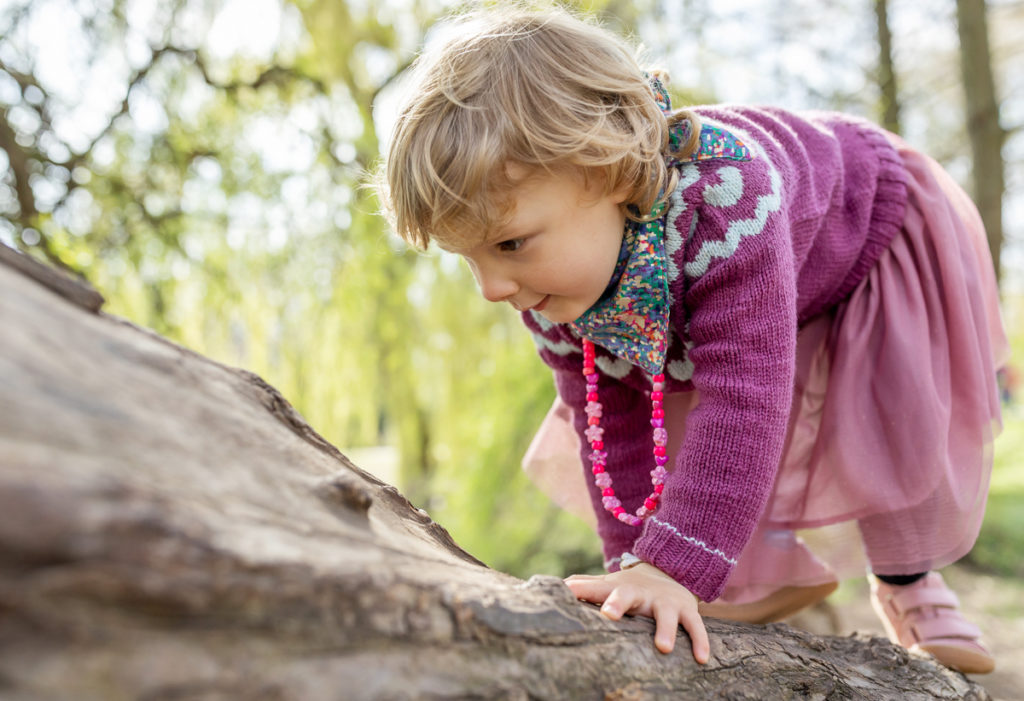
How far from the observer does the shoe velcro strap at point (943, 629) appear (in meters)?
1.59

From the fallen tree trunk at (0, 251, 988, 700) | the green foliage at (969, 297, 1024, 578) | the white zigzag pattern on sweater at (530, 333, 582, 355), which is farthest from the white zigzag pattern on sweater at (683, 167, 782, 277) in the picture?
the green foliage at (969, 297, 1024, 578)

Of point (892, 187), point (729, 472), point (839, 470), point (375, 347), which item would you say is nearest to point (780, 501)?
point (839, 470)

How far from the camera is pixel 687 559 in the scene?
125 centimetres

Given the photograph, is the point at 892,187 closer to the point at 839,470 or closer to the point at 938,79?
the point at 839,470

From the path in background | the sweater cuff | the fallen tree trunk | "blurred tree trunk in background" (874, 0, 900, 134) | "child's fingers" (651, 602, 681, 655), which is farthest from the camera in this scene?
"blurred tree trunk in background" (874, 0, 900, 134)

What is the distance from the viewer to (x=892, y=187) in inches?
67.0

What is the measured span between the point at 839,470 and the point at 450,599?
105cm

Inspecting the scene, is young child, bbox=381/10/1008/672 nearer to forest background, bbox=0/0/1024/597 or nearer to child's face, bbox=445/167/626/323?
child's face, bbox=445/167/626/323

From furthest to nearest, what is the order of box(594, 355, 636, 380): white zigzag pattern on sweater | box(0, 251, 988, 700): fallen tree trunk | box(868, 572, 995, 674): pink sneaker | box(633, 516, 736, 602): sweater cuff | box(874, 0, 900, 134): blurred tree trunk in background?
box(874, 0, 900, 134): blurred tree trunk in background, box(594, 355, 636, 380): white zigzag pattern on sweater, box(868, 572, 995, 674): pink sneaker, box(633, 516, 736, 602): sweater cuff, box(0, 251, 988, 700): fallen tree trunk

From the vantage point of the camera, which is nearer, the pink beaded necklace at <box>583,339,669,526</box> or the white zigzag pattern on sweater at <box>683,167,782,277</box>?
the white zigzag pattern on sweater at <box>683,167,782,277</box>

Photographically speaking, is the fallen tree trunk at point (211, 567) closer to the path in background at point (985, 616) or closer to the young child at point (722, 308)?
the young child at point (722, 308)

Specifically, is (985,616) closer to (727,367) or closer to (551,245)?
(727,367)

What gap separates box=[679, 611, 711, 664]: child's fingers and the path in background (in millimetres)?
1832

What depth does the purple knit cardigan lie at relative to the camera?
129cm
